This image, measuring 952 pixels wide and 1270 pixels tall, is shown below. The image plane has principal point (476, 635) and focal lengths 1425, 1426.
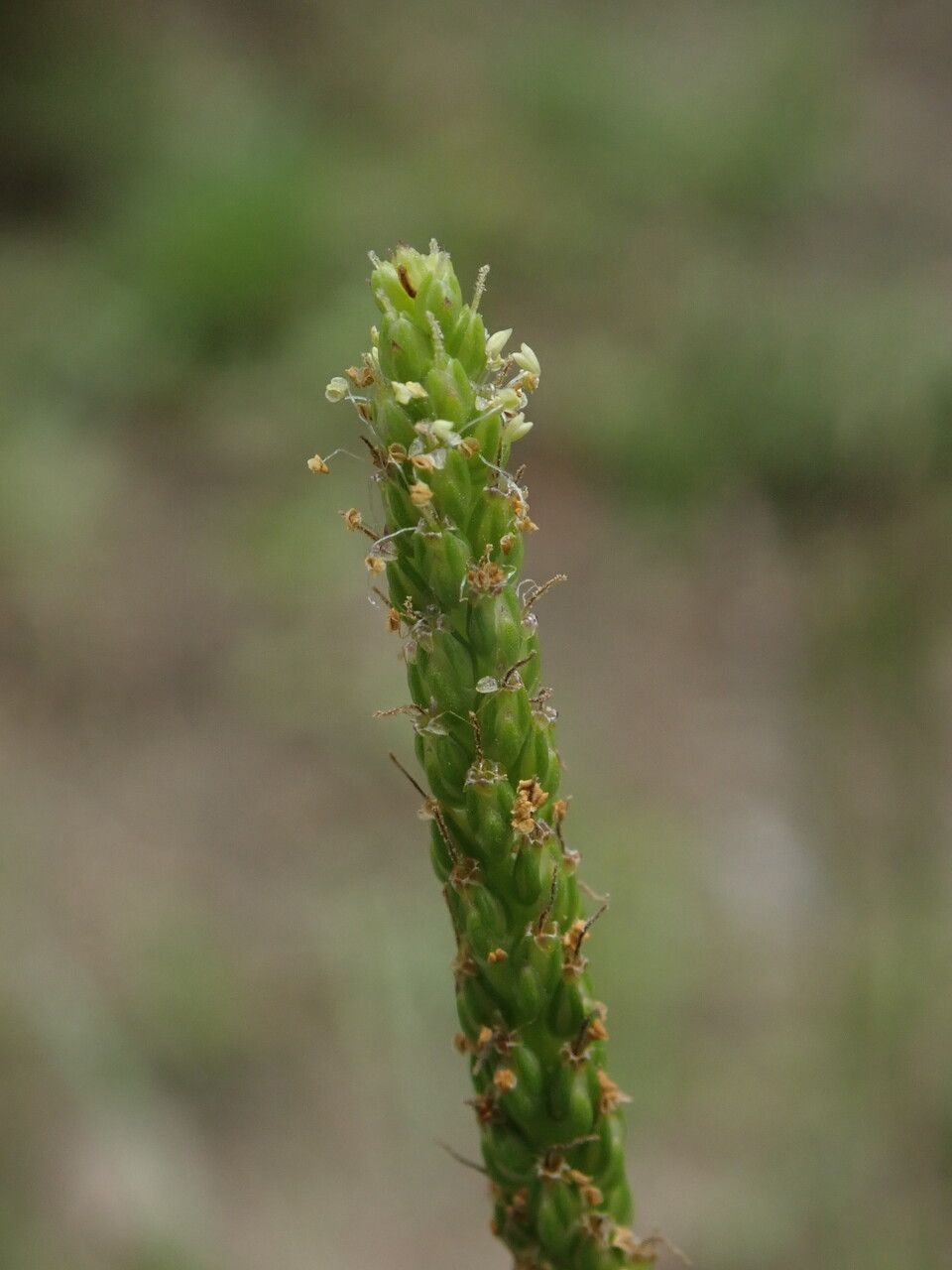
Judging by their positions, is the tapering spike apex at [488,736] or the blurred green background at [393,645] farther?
the blurred green background at [393,645]

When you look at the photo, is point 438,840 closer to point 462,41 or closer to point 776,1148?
point 776,1148

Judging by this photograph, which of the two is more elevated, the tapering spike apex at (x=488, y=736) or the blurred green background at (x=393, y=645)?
the blurred green background at (x=393, y=645)

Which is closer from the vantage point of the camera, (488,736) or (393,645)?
(488,736)

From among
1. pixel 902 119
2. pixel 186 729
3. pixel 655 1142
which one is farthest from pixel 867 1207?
pixel 902 119

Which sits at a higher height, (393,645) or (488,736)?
(393,645)
